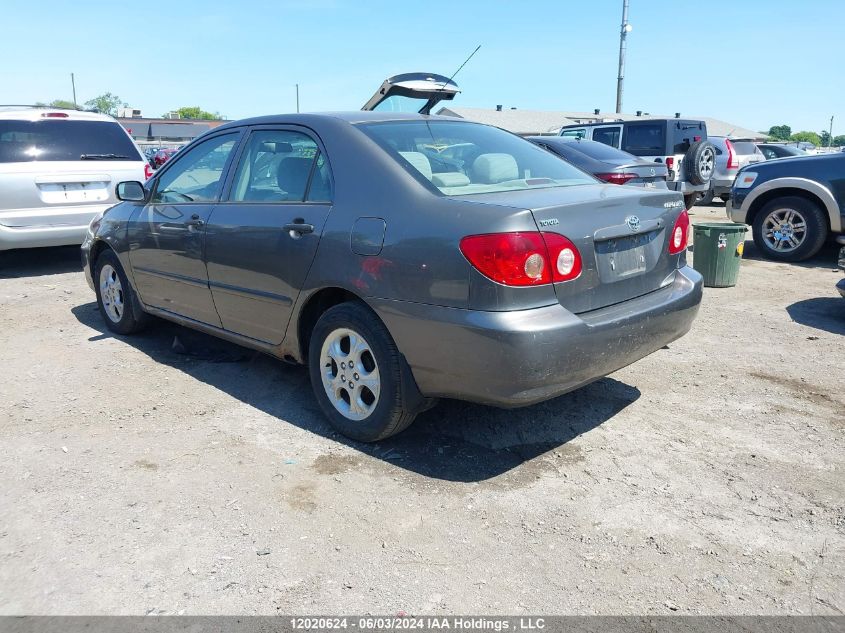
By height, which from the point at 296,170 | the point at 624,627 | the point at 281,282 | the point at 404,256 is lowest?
the point at 624,627

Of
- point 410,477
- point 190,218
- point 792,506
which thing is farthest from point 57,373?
point 792,506

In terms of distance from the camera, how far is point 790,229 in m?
8.75

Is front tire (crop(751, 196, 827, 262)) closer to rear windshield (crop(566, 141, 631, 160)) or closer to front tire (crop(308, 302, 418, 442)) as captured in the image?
rear windshield (crop(566, 141, 631, 160))

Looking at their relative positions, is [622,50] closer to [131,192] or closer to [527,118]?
[527,118]

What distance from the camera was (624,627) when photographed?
232 centimetres

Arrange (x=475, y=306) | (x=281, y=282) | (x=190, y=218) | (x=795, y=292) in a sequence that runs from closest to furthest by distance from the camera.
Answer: (x=475, y=306)
(x=281, y=282)
(x=190, y=218)
(x=795, y=292)

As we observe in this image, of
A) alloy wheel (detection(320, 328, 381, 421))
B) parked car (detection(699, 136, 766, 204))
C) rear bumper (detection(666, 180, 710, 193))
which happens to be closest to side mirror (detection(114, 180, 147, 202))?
alloy wheel (detection(320, 328, 381, 421))

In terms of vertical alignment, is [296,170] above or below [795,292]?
above

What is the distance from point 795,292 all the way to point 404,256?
5517mm

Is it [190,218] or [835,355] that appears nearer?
[190,218]

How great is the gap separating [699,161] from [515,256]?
891 cm

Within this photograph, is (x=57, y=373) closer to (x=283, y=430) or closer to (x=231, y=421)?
(x=231, y=421)

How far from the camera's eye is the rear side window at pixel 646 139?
14.9 metres

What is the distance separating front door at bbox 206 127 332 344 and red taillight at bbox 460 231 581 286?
39.4 inches
